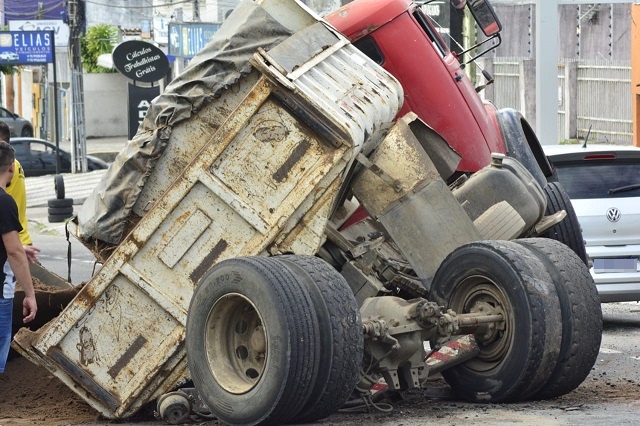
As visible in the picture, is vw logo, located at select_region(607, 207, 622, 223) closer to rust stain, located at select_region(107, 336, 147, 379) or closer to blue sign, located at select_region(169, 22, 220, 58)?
rust stain, located at select_region(107, 336, 147, 379)

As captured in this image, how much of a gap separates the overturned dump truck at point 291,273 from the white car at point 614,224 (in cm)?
347

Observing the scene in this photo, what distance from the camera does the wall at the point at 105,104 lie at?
49.2 m

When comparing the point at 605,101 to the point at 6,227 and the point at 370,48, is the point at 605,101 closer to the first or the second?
the point at 370,48

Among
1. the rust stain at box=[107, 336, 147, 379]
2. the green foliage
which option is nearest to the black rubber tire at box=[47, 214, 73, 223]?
the rust stain at box=[107, 336, 147, 379]

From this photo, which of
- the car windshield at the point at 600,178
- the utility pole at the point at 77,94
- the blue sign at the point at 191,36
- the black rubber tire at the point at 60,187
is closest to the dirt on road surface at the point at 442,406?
the car windshield at the point at 600,178

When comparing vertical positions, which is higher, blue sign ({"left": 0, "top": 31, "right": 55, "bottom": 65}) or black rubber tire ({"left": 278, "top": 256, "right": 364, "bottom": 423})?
black rubber tire ({"left": 278, "top": 256, "right": 364, "bottom": 423})

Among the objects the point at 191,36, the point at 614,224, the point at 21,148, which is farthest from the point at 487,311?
the point at 191,36

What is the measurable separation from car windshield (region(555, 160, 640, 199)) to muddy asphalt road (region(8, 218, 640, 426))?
245 centimetres

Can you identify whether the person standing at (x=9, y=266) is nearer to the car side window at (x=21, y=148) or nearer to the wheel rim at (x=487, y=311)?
the wheel rim at (x=487, y=311)

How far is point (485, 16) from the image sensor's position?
11750 millimetres

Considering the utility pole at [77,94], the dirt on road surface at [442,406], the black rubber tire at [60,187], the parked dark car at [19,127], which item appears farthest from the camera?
the parked dark car at [19,127]

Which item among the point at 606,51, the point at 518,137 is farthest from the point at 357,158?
the point at 606,51

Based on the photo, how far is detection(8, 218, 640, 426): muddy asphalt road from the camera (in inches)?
265

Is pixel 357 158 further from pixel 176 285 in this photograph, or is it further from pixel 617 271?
pixel 617 271
